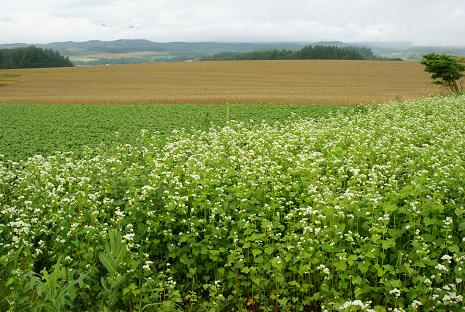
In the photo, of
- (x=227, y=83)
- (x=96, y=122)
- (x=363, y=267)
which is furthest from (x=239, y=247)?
(x=227, y=83)

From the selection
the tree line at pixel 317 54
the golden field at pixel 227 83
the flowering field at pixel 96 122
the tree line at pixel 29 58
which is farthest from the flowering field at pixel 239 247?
the tree line at pixel 317 54

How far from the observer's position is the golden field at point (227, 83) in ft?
142

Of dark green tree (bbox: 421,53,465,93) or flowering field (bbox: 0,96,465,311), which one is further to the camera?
dark green tree (bbox: 421,53,465,93)

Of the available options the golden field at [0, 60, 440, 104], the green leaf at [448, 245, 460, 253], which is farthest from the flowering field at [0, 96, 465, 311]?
the golden field at [0, 60, 440, 104]

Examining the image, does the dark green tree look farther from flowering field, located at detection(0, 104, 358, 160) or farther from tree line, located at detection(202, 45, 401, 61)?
tree line, located at detection(202, 45, 401, 61)

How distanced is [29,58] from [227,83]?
56917 mm

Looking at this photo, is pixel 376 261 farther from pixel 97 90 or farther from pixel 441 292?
pixel 97 90

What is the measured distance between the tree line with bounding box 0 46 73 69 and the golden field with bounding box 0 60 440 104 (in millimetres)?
23542

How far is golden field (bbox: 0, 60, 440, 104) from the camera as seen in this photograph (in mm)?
43331

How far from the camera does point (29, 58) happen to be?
3723 inches

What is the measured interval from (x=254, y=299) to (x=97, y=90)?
4847cm

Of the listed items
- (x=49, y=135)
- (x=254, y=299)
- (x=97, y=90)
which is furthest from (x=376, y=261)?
(x=97, y=90)

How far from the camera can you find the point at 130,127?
24.8 m

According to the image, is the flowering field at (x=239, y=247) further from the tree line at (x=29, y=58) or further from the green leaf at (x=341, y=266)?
the tree line at (x=29, y=58)
